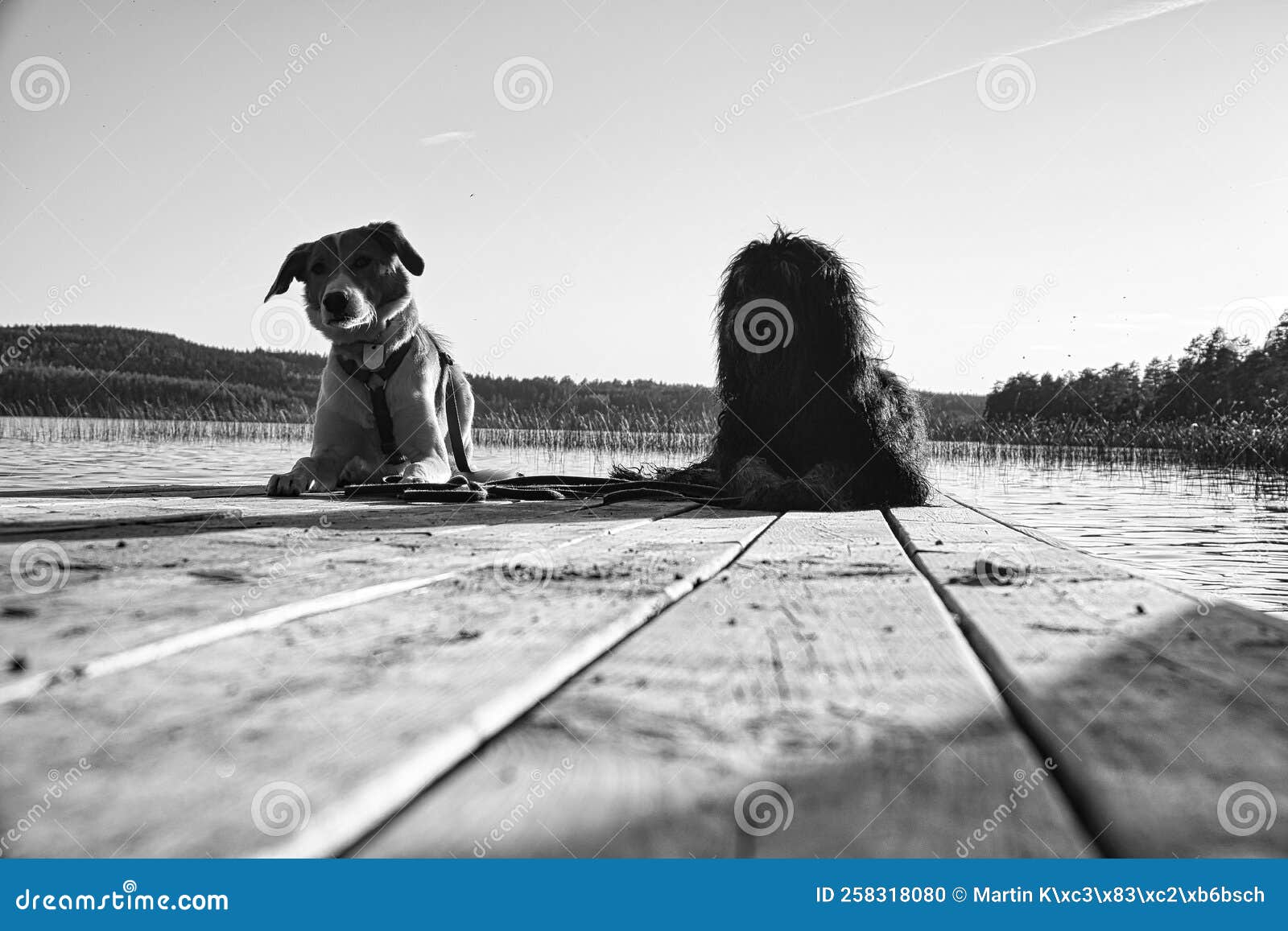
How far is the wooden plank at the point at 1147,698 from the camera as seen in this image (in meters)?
0.74

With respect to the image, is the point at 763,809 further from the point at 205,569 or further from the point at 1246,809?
the point at 205,569

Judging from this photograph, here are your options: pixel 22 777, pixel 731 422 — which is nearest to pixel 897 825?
pixel 22 777

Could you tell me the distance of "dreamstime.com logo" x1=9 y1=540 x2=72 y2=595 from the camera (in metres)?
1.69

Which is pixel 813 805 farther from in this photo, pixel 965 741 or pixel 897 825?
pixel 965 741

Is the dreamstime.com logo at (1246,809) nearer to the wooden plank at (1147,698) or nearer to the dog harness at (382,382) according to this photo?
the wooden plank at (1147,698)

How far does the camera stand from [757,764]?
817 millimetres

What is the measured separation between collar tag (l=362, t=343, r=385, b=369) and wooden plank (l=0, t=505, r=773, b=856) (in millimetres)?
4719

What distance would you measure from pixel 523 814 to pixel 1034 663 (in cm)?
78

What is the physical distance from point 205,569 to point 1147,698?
1.82m
